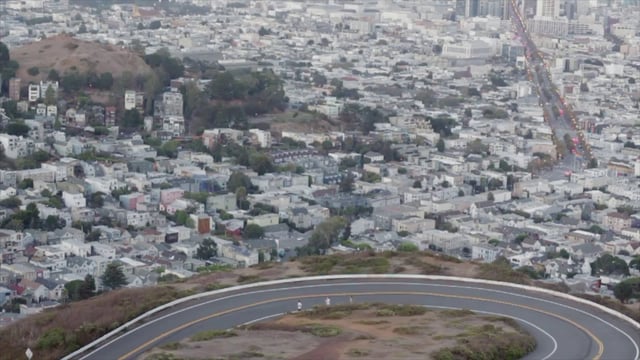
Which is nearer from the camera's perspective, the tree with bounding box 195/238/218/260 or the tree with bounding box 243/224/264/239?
the tree with bounding box 195/238/218/260

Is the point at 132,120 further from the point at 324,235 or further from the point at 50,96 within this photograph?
the point at 324,235

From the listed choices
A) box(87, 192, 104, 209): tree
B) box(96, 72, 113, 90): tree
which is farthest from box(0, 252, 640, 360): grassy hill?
box(96, 72, 113, 90): tree

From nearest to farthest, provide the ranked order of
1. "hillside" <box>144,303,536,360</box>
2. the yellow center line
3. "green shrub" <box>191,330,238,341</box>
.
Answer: "hillside" <box>144,303,536,360</box> < the yellow center line < "green shrub" <box>191,330,238,341</box>

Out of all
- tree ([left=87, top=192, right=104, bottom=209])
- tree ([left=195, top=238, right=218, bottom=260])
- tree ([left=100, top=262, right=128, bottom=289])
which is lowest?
tree ([left=195, top=238, right=218, bottom=260])

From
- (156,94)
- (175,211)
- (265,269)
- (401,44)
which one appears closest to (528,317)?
(265,269)

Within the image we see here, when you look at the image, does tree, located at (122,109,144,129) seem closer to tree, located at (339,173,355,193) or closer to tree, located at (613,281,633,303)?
tree, located at (339,173,355,193)

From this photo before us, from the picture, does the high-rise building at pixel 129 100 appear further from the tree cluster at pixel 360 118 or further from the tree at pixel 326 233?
the tree at pixel 326 233
